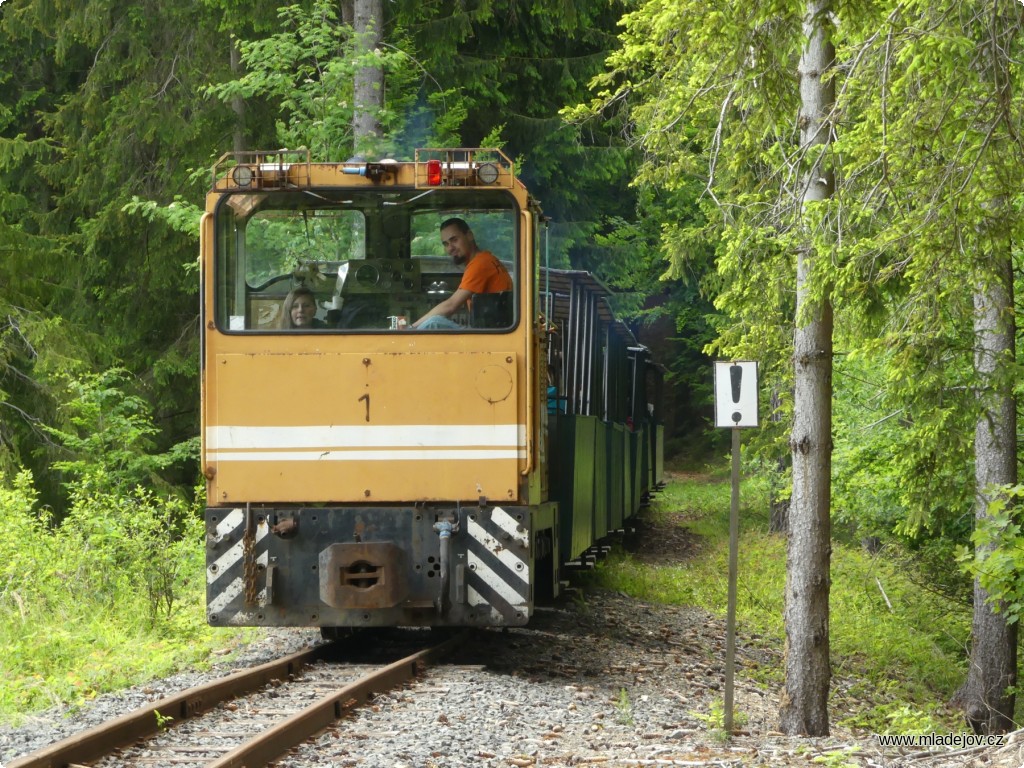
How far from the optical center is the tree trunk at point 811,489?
29.8 feet

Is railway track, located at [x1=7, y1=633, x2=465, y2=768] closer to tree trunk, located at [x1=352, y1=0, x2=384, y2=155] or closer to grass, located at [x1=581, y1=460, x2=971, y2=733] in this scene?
grass, located at [x1=581, y1=460, x2=971, y2=733]

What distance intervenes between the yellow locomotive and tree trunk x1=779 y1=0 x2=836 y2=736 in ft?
6.06

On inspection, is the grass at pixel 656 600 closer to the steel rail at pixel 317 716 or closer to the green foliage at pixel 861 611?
the green foliage at pixel 861 611

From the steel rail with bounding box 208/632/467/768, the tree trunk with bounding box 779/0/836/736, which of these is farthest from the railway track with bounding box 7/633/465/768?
the tree trunk with bounding box 779/0/836/736

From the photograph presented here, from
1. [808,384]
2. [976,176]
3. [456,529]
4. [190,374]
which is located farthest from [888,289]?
[190,374]

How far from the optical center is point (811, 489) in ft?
30.1

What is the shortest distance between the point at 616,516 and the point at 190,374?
8.25 m

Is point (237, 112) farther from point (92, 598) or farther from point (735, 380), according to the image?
point (735, 380)

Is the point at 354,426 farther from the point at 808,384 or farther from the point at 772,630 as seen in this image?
the point at 772,630

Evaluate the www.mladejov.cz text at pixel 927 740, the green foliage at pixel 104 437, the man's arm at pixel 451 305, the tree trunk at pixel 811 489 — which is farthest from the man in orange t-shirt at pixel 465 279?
the green foliage at pixel 104 437

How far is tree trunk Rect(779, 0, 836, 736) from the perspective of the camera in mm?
9078

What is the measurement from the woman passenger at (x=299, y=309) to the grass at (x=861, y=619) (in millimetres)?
4699

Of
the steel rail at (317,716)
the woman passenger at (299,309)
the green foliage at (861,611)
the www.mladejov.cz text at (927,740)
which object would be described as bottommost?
the green foliage at (861,611)

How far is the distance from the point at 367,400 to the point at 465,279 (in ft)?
3.56
